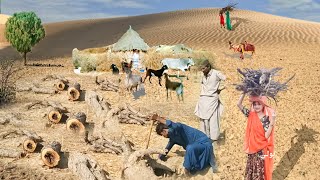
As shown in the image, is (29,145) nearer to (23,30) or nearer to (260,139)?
(260,139)

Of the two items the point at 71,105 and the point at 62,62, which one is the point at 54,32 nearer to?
the point at 62,62

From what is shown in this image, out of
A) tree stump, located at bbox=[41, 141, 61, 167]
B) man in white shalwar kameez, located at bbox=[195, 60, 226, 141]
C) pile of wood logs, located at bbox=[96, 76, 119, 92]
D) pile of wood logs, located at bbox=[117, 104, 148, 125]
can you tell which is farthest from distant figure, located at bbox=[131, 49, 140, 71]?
tree stump, located at bbox=[41, 141, 61, 167]

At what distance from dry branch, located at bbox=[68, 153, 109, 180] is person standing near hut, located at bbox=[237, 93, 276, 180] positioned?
2.66m

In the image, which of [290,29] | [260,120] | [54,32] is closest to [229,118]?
[260,120]

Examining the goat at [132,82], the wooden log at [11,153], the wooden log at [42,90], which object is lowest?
the wooden log at [11,153]

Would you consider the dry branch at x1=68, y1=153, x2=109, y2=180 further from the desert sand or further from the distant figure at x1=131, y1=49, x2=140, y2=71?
the distant figure at x1=131, y1=49, x2=140, y2=71

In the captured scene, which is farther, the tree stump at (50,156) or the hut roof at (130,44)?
the hut roof at (130,44)

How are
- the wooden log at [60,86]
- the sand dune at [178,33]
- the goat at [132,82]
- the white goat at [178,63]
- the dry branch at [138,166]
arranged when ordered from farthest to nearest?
1. the sand dune at [178,33]
2. the white goat at [178,63]
3. the wooden log at [60,86]
4. the goat at [132,82]
5. the dry branch at [138,166]

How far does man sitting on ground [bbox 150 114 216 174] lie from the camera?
6968 mm

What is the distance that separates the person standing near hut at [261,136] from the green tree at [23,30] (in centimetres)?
2015

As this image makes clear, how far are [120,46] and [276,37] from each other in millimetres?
15698

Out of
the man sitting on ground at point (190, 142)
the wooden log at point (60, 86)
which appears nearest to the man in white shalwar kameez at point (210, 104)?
the man sitting on ground at point (190, 142)

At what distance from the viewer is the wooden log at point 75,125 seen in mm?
10672

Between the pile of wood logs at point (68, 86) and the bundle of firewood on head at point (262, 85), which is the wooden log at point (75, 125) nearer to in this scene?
the pile of wood logs at point (68, 86)
